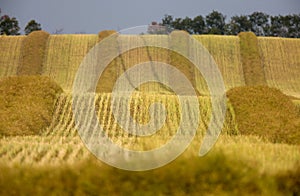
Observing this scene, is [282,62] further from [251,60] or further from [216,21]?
[216,21]

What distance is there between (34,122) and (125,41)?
76.5ft

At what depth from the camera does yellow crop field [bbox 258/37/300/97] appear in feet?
115

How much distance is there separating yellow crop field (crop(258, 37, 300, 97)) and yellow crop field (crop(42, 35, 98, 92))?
564 inches

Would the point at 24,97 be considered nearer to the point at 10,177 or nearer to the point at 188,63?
the point at 10,177

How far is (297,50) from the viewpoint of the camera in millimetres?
38031

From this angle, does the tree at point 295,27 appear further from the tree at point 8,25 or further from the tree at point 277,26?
the tree at point 8,25

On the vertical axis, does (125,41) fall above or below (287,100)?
above

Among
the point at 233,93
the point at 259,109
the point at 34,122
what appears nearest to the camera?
the point at 34,122

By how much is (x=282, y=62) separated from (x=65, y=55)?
17.7 meters

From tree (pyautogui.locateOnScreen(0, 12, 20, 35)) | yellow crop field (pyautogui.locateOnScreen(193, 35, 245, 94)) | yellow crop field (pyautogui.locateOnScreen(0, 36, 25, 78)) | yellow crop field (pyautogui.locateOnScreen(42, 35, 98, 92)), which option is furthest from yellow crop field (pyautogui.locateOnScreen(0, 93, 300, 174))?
tree (pyautogui.locateOnScreen(0, 12, 20, 35))

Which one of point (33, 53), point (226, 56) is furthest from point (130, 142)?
point (226, 56)

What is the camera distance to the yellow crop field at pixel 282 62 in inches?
1375

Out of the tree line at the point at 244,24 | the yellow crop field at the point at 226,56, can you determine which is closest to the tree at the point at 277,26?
the tree line at the point at 244,24

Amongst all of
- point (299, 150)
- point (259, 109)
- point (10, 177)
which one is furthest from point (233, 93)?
point (10, 177)
